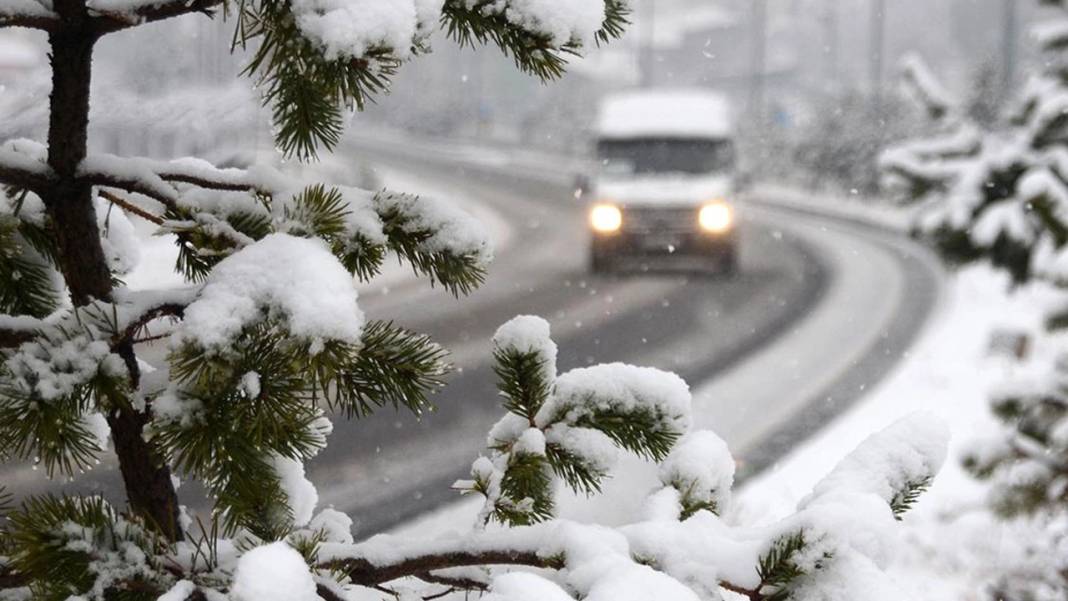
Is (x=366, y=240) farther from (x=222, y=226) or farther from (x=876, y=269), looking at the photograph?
(x=876, y=269)

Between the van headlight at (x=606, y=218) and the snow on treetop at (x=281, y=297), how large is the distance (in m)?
13.3

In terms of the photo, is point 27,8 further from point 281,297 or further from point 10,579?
point 10,579

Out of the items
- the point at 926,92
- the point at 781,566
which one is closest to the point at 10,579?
the point at 781,566

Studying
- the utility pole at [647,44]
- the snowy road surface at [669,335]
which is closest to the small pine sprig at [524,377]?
the snowy road surface at [669,335]

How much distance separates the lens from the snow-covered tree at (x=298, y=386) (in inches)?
43.6

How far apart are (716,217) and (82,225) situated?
1344cm

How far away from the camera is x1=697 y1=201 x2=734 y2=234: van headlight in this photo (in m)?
14.3

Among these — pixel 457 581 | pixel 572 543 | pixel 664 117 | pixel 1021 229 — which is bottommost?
pixel 1021 229

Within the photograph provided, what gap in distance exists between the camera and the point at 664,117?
14.9 m

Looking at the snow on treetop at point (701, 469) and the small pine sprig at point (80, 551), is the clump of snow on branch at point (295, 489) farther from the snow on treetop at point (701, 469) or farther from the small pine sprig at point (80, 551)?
the snow on treetop at point (701, 469)

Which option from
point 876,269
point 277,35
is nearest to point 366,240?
point 277,35

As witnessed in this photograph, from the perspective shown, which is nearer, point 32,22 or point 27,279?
point 32,22

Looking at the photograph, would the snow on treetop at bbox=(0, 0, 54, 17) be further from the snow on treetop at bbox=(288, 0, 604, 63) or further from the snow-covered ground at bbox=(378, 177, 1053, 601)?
the snow-covered ground at bbox=(378, 177, 1053, 601)

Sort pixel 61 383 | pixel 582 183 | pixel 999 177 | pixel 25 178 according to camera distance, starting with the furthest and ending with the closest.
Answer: pixel 582 183, pixel 999 177, pixel 25 178, pixel 61 383
